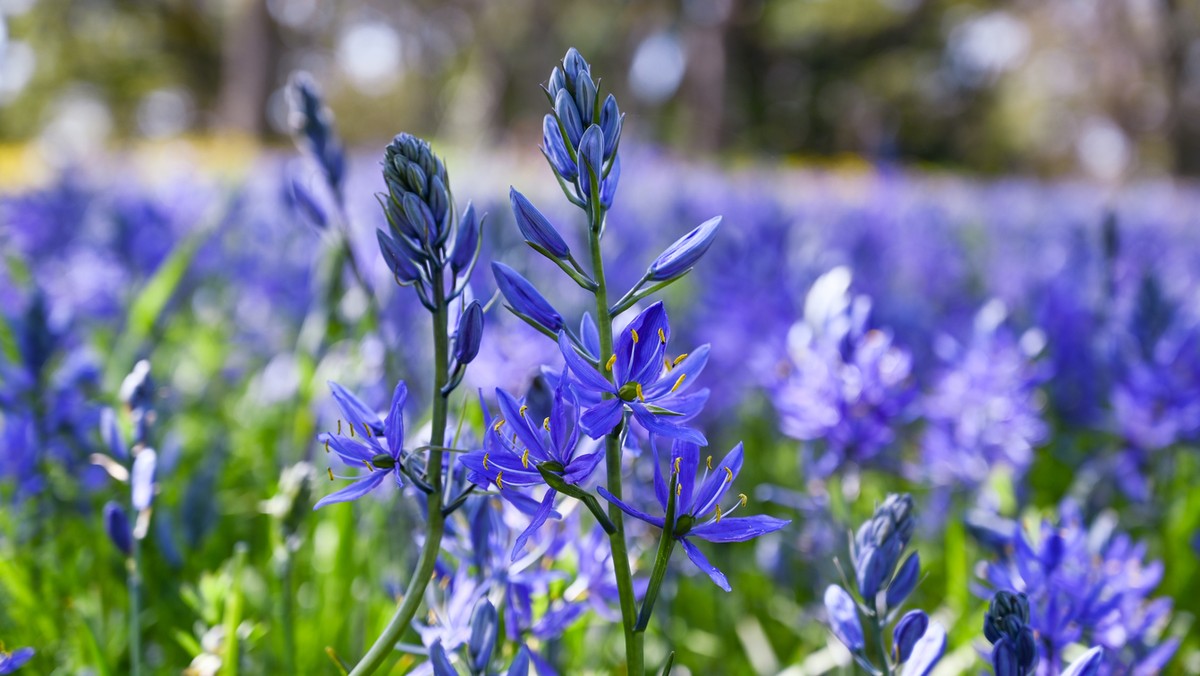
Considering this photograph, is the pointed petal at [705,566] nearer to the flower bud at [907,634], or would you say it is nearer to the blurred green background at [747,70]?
the flower bud at [907,634]

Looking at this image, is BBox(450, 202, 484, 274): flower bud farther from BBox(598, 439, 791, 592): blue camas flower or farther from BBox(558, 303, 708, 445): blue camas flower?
BBox(598, 439, 791, 592): blue camas flower

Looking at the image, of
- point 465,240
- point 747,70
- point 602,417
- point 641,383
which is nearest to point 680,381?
point 641,383

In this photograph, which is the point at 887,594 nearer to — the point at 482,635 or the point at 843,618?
the point at 843,618

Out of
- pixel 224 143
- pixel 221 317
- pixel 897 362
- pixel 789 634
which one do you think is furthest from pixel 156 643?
pixel 224 143

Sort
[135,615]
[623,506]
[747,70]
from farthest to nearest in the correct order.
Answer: [747,70], [135,615], [623,506]

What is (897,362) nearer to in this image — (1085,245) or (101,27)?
(1085,245)

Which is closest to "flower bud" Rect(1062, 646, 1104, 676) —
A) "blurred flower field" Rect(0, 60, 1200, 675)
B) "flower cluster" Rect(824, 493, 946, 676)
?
"blurred flower field" Rect(0, 60, 1200, 675)

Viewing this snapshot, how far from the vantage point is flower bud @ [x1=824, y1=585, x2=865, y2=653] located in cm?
109

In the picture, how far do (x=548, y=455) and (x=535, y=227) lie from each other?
0.77 feet

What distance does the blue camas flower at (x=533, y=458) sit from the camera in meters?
0.93

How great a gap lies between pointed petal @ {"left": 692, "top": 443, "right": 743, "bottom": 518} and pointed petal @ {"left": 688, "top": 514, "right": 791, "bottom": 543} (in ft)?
0.06

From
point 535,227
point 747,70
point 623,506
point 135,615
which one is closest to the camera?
point 623,506

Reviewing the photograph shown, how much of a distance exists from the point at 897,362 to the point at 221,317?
2862 millimetres

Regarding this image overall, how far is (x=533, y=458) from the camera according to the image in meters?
0.96
